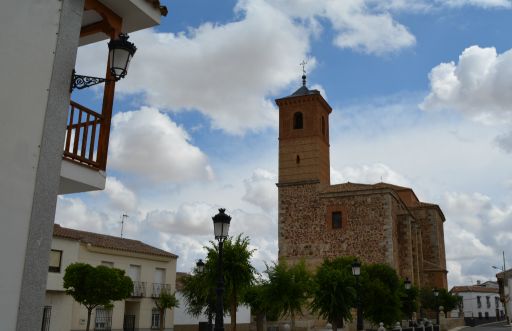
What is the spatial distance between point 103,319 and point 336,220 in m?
15.6

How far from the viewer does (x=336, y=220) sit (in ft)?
112

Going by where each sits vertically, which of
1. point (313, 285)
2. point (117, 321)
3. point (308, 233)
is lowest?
point (117, 321)

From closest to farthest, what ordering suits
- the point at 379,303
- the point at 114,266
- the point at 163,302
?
the point at 379,303
the point at 114,266
the point at 163,302

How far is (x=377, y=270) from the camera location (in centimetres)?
2697

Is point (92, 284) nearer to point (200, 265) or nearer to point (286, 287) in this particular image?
point (200, 265)

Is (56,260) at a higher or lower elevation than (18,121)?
higher

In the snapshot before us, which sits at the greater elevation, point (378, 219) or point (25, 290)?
point (378, 219)

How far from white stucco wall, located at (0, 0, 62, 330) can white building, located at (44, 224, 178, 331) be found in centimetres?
2057

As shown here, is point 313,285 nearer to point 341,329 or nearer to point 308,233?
point 341,329

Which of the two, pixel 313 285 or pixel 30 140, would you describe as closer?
pixel 30 140

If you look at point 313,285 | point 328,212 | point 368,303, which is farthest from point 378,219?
point 313,285

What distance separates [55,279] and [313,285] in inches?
462

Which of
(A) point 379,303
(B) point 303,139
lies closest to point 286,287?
(A) point 379,303

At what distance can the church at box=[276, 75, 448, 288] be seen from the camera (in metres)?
33.2
